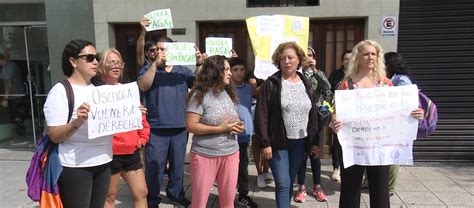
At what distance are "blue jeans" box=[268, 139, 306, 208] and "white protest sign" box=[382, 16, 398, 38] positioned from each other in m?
3.34

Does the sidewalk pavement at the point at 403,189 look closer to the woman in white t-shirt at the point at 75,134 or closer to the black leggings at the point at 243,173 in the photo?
the black leggings at the point at 243,173

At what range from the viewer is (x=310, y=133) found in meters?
3.69

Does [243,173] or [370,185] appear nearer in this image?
[370,185]

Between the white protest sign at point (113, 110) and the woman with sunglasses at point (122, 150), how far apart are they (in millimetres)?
328

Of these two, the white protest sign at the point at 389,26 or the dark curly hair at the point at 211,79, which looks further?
the white protest sign at the point at 389,26

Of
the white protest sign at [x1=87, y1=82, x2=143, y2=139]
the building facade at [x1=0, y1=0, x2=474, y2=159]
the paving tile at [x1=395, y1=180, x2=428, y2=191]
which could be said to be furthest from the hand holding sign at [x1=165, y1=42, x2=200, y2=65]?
the paving tile at [x1=395, y1=180, x2=428, y2=191]

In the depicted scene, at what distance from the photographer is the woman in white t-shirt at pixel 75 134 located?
243 cm

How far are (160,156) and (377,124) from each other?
2.33 m

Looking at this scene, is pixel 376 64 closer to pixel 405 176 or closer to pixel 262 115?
pixel 262 115

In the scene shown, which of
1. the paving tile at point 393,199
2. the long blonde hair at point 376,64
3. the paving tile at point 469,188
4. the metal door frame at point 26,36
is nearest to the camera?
the long blonde hair at point 376,64

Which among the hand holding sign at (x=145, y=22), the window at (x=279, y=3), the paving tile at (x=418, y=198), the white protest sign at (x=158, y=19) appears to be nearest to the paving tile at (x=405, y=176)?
the paving tile at (x=418, y=198)

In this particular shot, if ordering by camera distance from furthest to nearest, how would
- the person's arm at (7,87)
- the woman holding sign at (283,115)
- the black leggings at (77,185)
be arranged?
the person's arm at (7,87) < the woman holding sign at (283,115) < the black leggings at (77,185)

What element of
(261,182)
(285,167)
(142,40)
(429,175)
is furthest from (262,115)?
(429,175)

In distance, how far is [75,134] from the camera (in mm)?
2531
